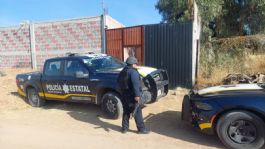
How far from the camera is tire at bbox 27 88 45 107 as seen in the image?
29.8 ft

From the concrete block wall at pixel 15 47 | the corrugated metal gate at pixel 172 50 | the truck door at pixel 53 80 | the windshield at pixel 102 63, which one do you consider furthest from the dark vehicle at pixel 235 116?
the concrete block wall at pixel 15 47

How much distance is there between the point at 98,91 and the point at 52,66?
6.90 ft

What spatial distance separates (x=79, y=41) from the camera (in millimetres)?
14781

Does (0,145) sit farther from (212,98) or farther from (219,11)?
(219,11)

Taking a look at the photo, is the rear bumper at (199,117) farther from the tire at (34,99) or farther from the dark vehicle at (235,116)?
the tire at (34,99)

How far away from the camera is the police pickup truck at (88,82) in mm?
7047

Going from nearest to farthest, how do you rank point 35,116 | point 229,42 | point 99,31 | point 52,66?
point 35,116, point 52,66, point 229,42, point 99,31

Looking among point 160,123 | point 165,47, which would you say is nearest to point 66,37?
point 165,47

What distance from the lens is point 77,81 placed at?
7.79m

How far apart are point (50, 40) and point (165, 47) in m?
7.59

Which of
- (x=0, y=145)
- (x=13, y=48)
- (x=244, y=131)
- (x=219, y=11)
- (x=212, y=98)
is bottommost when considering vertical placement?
(x=0, y=145)

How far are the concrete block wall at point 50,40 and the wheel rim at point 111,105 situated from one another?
7.30m

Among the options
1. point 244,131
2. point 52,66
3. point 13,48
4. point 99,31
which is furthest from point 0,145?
point 13,48

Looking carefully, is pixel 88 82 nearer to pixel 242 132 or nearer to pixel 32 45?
pixel 242 132
